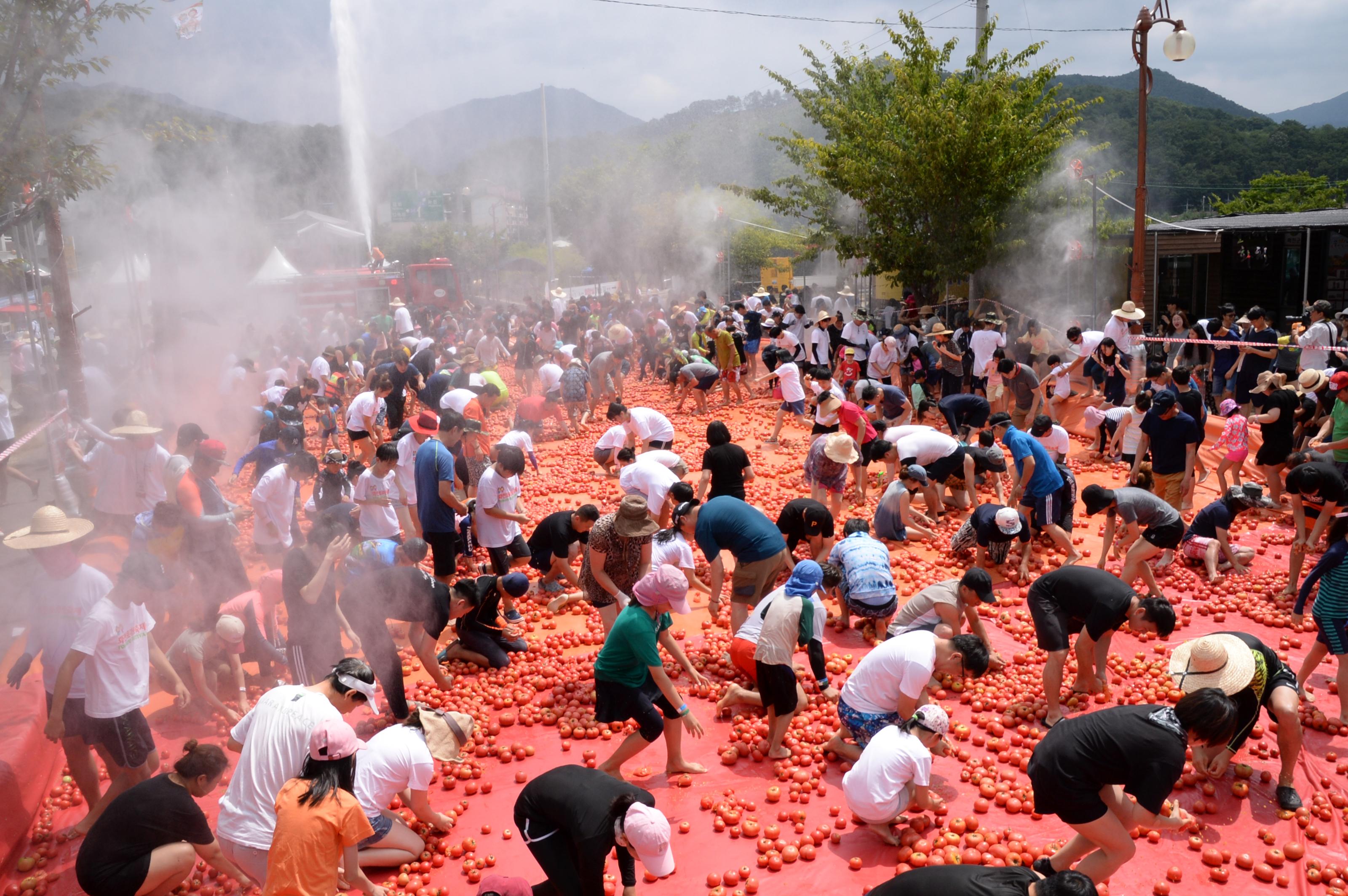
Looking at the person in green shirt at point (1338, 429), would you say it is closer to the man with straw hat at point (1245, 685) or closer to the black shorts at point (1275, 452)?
the black shorts at point (1275, 452)

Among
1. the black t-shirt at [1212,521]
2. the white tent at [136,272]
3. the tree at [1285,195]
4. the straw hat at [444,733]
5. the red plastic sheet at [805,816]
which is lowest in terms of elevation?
the red plastic sheet at [805,816]

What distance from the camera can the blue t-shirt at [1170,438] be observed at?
1005 cm

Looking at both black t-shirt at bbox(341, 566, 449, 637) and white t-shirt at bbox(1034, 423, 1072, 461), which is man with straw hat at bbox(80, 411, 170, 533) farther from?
white t-shirt at bbox(1034, 423, 1072, 461)

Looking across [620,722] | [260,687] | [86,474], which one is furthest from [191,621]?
[86,474]

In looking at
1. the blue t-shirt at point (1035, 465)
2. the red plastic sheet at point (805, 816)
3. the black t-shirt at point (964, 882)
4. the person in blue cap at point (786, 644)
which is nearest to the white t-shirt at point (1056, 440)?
the blue t-shirt at point (1035, 465)

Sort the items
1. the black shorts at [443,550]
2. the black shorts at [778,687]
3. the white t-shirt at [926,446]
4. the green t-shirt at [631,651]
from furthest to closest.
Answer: the white t-shirt at [926,446], the black shorts at [443,550], the black shorts at [778,687], the green t-shirt at [631,651]

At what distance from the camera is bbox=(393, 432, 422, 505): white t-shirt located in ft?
31.4

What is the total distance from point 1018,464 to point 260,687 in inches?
285

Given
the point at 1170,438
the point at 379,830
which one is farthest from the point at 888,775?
the point at 1170,438

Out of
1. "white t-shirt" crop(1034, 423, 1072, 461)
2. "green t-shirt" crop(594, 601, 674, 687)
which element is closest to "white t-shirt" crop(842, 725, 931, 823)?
"green t-shirt" crop(594, 601, 674, 687)

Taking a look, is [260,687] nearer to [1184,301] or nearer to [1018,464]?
[1018,464]

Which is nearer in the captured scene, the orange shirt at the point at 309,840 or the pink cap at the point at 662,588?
the orange shirt at the point at 309,840

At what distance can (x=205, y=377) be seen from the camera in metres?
21.1

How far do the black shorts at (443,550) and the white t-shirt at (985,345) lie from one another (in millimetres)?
9475
